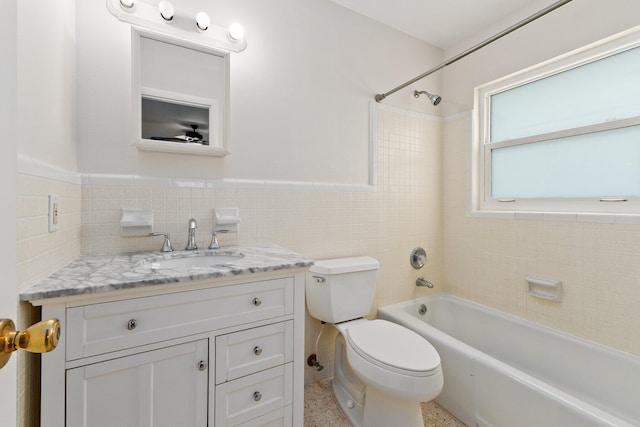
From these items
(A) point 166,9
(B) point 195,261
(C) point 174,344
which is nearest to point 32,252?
(C) point 174,344

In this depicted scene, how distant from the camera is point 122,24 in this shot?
127 cm

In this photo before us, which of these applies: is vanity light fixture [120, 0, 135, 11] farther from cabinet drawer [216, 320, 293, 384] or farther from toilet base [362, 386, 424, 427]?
toilet base [362, 386, 424, 427]

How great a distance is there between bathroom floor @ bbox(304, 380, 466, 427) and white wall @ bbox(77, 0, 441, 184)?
1.29 meters

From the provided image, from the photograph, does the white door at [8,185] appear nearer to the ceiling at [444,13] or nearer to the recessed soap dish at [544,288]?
the ceiling at [444,13]

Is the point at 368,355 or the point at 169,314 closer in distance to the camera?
the point at 169,314

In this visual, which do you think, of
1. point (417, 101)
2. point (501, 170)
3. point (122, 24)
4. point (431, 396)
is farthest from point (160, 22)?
point (501, 170)

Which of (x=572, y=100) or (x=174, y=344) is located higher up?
(x=572, y=100)

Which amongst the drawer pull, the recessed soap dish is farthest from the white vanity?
the recessed soap dish

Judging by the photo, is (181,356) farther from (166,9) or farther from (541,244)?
(541,244)

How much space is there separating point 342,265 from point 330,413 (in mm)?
794

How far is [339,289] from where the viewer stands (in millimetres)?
1610

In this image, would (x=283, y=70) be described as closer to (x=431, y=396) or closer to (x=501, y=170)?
(x=501, y=170)

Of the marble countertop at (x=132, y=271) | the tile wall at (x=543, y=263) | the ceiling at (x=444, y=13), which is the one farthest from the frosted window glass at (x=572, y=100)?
the marble countertop at (x=132, y=271)

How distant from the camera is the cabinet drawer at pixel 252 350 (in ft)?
3.37
